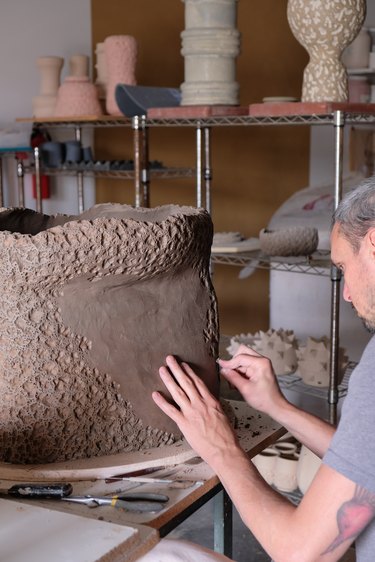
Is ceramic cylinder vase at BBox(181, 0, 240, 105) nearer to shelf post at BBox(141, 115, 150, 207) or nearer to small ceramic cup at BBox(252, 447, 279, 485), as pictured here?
shelf post at BBox(141, 115, 150, 207)

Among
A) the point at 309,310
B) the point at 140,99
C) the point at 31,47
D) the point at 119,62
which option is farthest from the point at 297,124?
the point at 31,47

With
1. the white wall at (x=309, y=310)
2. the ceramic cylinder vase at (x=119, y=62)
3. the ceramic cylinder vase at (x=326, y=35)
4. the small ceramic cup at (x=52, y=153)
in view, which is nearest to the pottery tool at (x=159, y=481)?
the ceramic cylinder vase at (x=326, y=35)

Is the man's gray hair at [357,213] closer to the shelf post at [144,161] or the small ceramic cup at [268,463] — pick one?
the small ceramic cup at [268,463]

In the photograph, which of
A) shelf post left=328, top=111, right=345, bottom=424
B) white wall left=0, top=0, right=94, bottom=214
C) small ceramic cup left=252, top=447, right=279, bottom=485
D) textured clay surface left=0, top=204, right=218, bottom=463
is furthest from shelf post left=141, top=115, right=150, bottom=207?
textured clay surface left=0, top=204, right=218, bottom=463

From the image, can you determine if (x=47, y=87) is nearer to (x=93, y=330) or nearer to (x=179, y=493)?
(x=93, y=330)

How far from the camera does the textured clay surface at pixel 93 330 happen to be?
3.81ft

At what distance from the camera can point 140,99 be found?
3.11m

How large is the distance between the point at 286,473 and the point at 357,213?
1460 mm

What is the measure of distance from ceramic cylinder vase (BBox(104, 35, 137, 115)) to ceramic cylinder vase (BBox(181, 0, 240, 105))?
93cm

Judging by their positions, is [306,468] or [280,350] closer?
[306,468]

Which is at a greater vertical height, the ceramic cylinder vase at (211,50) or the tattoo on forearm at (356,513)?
the ceramic cylinder vase at (211,50)

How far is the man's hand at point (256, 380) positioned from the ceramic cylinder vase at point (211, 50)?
4.83 feet

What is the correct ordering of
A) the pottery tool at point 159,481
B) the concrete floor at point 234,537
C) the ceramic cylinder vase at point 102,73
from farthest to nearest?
the ceramic cylinder vase at point 102,73, the concrete floor at point 234,537, the pottery tool at point 159,481

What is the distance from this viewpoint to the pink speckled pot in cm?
356
